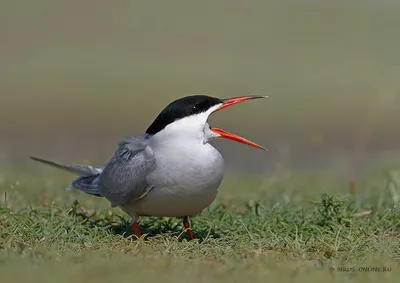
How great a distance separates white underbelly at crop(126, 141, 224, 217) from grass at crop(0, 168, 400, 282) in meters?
0.23

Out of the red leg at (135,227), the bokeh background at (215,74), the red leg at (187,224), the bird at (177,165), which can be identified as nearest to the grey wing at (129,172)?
→ the bird at (177,165)

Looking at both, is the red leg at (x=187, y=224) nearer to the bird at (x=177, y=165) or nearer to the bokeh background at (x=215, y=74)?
the bird at (x=177, y=165)

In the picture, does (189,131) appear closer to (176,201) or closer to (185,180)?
(185,180)

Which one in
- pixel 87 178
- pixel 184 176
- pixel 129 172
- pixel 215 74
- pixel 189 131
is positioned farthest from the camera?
pixel 215 74

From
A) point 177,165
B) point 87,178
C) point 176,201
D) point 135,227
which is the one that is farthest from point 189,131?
point 87,178

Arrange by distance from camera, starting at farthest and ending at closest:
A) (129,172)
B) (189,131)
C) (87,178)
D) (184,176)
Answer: (87,178)
(129,172)
(189,131)
(184,176)

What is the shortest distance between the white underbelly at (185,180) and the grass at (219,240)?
225mm

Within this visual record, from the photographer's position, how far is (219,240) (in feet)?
18.6

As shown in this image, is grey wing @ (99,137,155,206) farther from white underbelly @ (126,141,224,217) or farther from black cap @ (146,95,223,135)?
black cap @ (146,95,223,135)

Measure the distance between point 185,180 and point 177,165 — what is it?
108 mm

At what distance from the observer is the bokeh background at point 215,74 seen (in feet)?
40.3

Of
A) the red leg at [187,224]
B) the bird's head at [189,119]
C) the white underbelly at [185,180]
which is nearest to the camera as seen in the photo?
the white underbelly at [185,180]

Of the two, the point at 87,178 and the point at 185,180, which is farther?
the point at 87,178

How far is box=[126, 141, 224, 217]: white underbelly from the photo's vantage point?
5520mm
